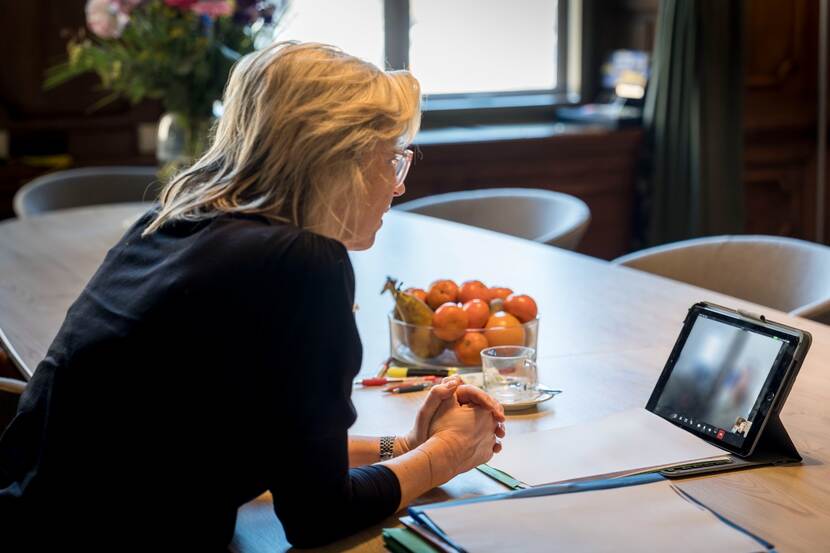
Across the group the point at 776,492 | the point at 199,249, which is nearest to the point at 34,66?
the point at 199,249

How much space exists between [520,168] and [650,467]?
3532 mm

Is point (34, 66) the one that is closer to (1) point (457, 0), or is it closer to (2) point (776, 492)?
(1) point (457, 0)

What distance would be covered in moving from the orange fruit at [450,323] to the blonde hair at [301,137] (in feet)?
1.61

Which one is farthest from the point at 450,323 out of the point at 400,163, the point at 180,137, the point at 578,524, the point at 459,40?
the point at 459,40

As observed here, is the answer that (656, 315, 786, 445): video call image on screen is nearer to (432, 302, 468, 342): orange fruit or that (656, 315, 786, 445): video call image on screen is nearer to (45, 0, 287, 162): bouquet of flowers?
(432, 302, 468, 342): orange fruit

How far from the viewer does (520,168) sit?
4883 mm

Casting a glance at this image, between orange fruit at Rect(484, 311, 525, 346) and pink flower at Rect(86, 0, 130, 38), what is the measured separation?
183 centimetres

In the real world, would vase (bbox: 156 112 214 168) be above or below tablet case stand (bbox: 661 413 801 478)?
above

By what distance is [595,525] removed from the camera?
1219 millimetres

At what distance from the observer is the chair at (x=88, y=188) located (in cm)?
397

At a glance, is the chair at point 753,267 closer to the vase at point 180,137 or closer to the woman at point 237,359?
the vase at point 180,137

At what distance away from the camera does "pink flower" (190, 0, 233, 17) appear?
3.16 meters

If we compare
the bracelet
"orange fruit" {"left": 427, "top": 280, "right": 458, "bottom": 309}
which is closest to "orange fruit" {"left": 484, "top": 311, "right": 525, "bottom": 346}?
Result: "orange fruit" {"left": 427, "top": 280, "right": 458, "bottom": 309}

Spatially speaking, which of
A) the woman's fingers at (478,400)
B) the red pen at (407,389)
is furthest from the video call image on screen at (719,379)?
the red pen at (407,389)
